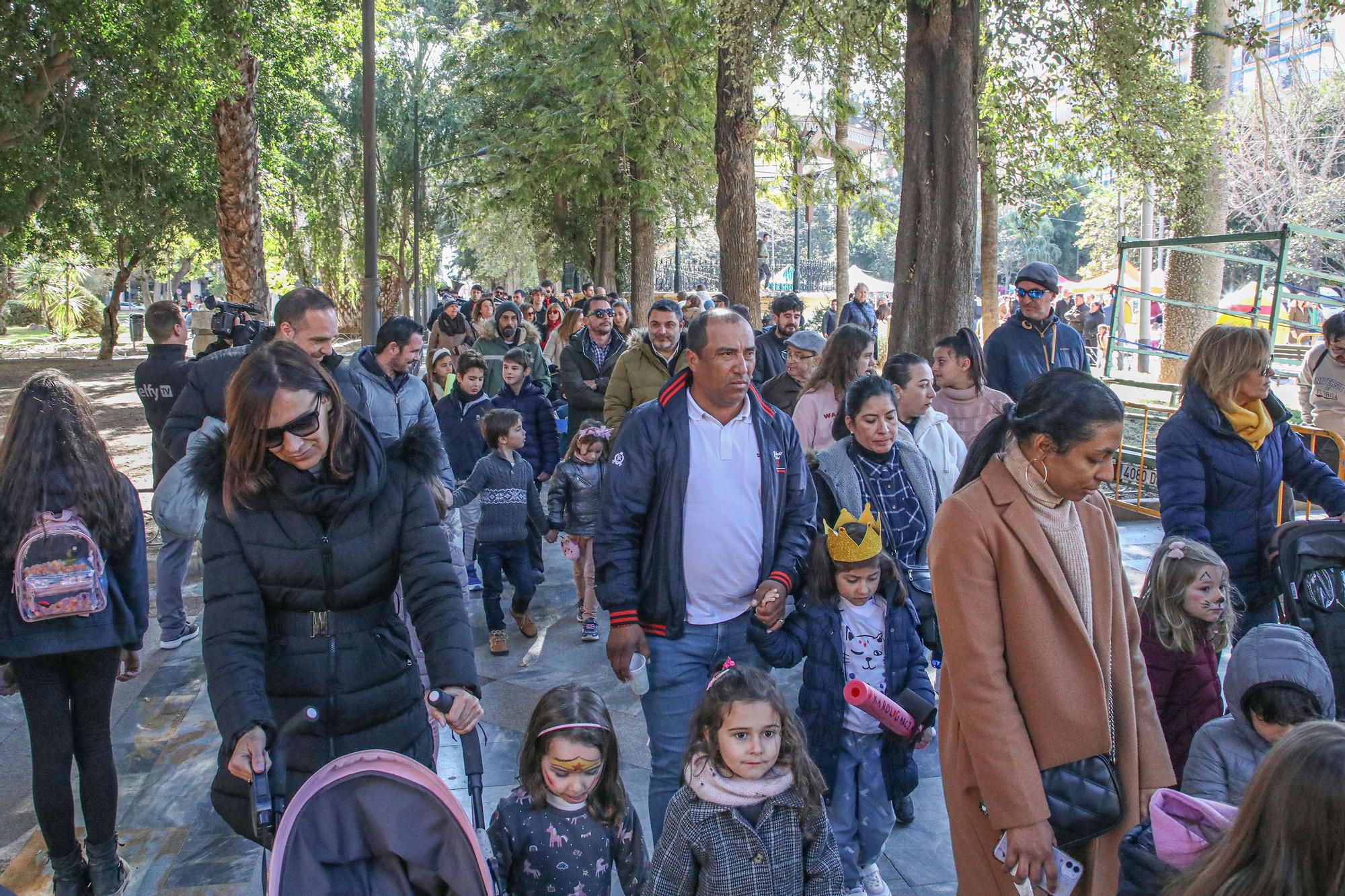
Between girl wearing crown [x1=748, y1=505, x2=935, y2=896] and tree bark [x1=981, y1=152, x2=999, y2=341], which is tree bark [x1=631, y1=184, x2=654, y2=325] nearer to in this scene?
tree bark [x1=981, y1=152, x2=999, y2=341]

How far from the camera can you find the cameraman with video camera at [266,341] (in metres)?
4.83

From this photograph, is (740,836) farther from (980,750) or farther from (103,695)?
(103,695)

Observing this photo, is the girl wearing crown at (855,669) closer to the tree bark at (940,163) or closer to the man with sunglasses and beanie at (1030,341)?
the man with sunglasses and beanie at (1030,341)

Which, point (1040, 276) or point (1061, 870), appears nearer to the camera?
point (1061, 870)

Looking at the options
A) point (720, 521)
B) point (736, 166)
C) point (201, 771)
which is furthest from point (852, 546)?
point (736, 166)

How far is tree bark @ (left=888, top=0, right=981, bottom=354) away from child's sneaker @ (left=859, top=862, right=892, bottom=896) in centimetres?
605

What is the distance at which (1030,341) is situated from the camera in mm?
7344

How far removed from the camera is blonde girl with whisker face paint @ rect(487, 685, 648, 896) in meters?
3.40

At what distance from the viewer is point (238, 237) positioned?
16156 millimetres

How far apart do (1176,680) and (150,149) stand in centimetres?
1844

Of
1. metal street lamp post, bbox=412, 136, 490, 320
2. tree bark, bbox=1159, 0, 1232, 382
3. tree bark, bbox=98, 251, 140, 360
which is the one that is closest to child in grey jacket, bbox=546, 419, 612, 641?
tree bark, bbox=1159, 0, 1232, 382

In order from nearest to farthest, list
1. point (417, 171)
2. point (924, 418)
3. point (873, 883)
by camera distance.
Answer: point (873, 883) → point (924, 418) → point (417, 171)

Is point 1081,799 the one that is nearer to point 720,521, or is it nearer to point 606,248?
point 720,521

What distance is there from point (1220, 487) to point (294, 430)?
3.62 m
